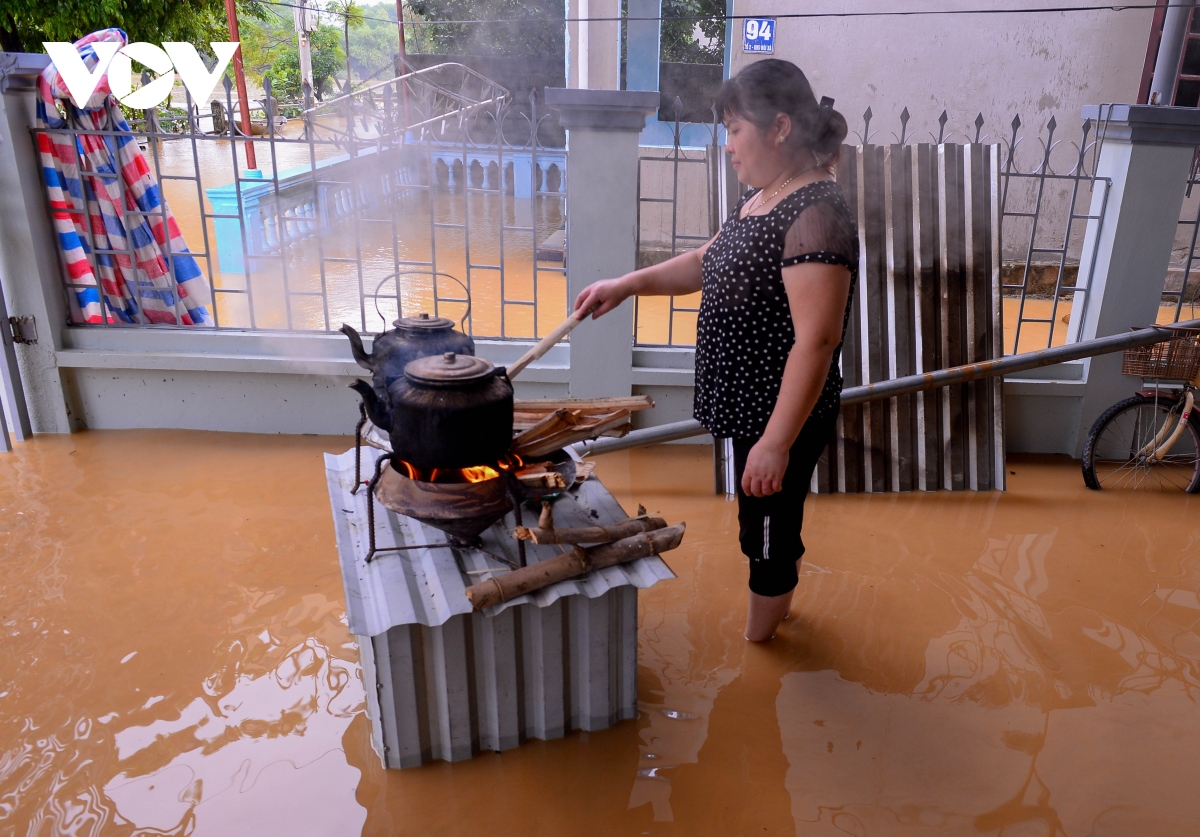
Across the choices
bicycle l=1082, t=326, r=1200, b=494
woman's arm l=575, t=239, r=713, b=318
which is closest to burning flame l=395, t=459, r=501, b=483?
woman's arm l=575, t=239, r=713, b=318

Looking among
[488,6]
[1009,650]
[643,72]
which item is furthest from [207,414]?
[488,6]

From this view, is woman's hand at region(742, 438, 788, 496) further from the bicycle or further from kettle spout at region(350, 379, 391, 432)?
the bicycle

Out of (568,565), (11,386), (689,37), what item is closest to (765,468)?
(568,565)

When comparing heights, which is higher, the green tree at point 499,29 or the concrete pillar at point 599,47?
the green tree at point 499,29

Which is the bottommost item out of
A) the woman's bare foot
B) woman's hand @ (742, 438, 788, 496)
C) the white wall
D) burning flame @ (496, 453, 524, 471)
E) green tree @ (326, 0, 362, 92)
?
the woman's bare foot

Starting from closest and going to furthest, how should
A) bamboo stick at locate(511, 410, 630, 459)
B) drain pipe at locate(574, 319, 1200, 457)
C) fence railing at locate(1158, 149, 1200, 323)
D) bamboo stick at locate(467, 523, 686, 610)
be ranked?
bamboo stick at locate(467, 523, 686, 610)
bamboo stick at locate(511, 410, 630, 459)
drain pipe at locate(574, 319, 1200, 457)
fence railing at locate(1158, 149, 1200, 323)

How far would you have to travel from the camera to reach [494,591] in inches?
92.0

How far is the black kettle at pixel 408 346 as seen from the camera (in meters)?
2.98

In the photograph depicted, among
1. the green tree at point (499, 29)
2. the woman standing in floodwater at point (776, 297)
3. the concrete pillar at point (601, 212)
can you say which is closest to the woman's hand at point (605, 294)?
the woman standing in floodwater at point (776, 297)

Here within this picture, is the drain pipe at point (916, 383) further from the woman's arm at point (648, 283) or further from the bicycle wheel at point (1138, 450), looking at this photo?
the woman's arm at point (648, 283)

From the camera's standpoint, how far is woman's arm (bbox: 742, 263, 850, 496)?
223 centimetres

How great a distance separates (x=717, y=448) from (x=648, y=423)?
0.65 metres

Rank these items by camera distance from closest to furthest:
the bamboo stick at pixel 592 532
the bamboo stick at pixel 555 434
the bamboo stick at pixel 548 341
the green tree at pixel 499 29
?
the bamboo stick at pixel 592 532, the bamboo stick at pixel 555 434, the bamboo stick at pixel 548 341, the green tree at pixel 499 29

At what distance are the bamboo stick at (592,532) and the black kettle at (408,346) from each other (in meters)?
0.83
